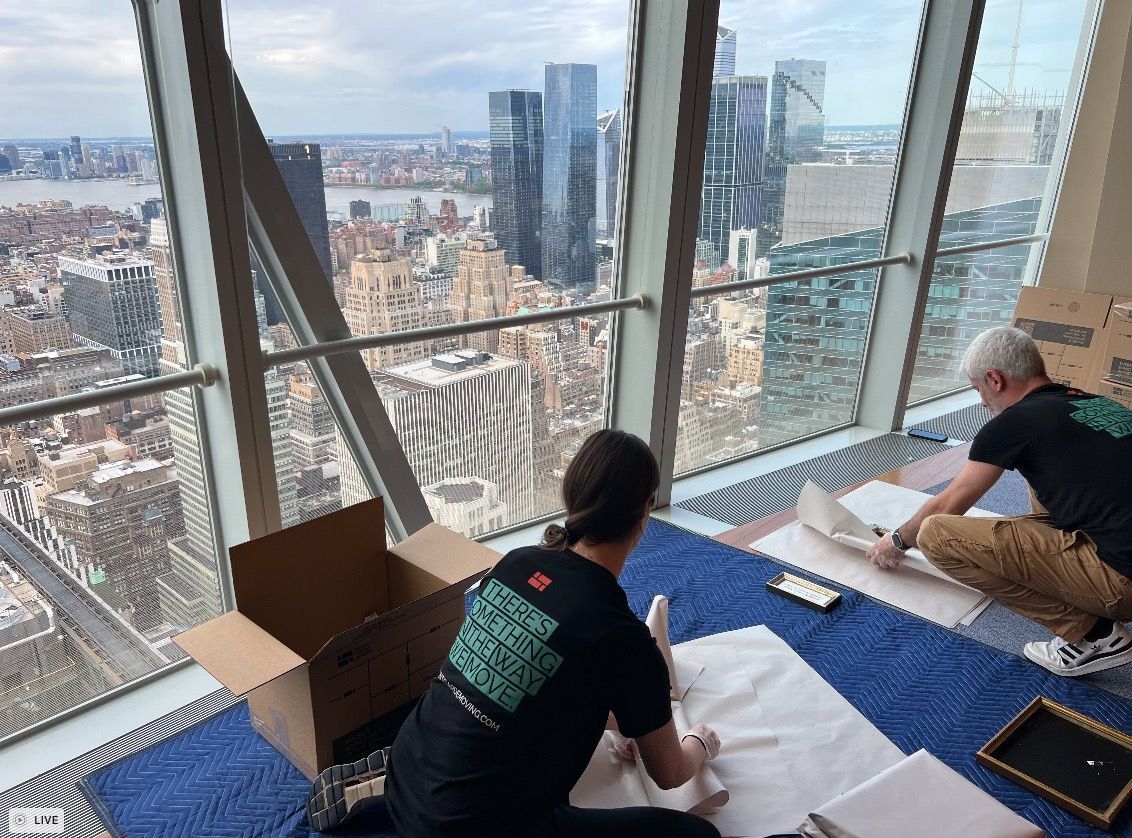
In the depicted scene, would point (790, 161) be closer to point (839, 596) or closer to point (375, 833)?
point (839, 596)

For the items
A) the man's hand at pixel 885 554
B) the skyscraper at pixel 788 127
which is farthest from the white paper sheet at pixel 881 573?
the skyscraper at pixel 788 127

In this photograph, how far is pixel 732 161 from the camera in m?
3.37

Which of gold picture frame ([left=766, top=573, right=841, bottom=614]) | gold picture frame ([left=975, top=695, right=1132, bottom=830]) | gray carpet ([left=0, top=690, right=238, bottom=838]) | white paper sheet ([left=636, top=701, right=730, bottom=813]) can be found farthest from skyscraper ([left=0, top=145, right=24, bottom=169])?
gold picture frame ([left=975, top=695, right=1132, bottom=830])

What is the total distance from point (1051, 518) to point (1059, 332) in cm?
256

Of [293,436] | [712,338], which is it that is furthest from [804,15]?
[293,436]

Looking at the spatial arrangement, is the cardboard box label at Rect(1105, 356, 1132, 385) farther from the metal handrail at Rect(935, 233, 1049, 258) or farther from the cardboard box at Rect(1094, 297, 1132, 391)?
the metal handrail at Rect(935, 233, 1049, 258)

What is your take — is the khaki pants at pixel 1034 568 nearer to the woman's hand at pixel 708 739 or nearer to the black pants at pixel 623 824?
the woman's hand at pixel 708 739

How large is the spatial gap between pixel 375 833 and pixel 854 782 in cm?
112

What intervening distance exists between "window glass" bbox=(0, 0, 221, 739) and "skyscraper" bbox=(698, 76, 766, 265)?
6.56ft

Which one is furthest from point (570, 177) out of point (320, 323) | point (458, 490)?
point (458, 490)

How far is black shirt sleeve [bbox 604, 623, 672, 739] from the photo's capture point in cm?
139

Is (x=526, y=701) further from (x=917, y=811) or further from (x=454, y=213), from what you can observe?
(x=454, y=213)

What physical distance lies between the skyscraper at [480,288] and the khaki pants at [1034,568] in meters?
1.61

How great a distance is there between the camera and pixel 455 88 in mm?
2627
